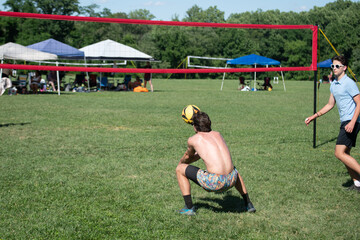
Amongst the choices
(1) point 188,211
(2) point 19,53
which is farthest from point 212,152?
(2) point 19,53

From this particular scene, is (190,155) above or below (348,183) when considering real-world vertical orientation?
A: above

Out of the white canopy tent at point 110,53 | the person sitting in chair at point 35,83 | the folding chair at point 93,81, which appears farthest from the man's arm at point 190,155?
the folding chair at point 93,81

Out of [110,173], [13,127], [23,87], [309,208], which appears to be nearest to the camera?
[309,208]

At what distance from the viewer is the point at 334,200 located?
5457 millimetres

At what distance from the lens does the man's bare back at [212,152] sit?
448cm

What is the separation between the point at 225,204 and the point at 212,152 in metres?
1.08

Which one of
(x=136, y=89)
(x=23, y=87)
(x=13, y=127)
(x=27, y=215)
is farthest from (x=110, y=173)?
(x=136, y=89)

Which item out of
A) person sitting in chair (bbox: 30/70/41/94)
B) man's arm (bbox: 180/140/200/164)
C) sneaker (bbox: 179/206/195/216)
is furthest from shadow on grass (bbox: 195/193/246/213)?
person sitting in chair (bbox: 30/70/41/94)

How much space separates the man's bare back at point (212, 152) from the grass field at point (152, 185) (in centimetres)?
63

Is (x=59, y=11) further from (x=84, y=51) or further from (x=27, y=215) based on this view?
(x=27, y=215)

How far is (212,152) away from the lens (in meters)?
4.52

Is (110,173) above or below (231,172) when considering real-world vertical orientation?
below

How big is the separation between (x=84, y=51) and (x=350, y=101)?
22494 mm

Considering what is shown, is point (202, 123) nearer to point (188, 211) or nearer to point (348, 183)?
point (188, 211)
